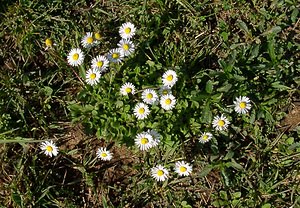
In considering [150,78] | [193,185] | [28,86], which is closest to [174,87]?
[150,78]

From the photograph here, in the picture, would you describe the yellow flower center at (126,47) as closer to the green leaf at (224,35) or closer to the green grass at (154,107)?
the green grass at (154,107)

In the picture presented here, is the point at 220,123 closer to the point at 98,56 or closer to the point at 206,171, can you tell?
the point at 206,171

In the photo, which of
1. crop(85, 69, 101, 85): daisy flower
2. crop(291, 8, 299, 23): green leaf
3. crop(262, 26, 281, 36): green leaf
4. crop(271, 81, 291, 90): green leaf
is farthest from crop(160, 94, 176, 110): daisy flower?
crop(291, 8, 299, 23): green leaf

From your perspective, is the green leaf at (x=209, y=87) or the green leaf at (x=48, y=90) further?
the green leaf at (x=48, y=90)

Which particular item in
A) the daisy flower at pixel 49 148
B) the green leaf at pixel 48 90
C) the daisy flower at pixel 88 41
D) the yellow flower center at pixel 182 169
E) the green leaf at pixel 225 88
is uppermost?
the daisy flower at pixel 88 41

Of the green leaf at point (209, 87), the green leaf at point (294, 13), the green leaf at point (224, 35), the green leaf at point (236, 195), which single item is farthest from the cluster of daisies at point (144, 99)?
the green leaf at point (294, 13)

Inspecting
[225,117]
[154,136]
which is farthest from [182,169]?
[225,117]

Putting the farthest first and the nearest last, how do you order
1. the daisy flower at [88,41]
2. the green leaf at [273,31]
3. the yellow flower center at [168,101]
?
the green leaf at [273,31]
the daisy flower at [88,41]
the yellow flower center at [168,101]

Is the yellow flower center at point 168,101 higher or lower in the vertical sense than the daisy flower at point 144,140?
higher
